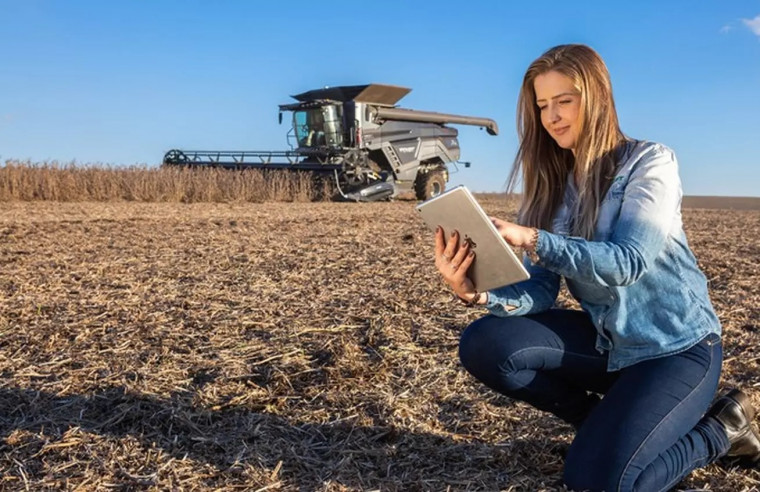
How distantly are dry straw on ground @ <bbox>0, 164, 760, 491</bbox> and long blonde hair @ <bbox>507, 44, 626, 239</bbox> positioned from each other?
81cm

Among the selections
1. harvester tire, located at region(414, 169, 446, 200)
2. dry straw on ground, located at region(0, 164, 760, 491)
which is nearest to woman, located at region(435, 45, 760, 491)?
dry straw on ground, located at region(0, 164, 760, 491)

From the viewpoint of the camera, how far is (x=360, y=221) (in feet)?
36.1

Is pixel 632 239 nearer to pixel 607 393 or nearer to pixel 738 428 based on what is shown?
pixel 607 393

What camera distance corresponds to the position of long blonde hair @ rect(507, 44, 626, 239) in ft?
7.07

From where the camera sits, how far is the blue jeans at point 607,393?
2041 millimetres

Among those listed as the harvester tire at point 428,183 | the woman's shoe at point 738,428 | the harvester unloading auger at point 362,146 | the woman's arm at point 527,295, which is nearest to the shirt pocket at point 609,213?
the woman's arm at point 527,295

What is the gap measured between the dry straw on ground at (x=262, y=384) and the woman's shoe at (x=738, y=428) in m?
0.06

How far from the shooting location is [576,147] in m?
2.28

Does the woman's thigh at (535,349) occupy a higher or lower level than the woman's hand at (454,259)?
lower

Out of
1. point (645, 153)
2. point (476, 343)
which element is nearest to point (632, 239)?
point (645, 153)

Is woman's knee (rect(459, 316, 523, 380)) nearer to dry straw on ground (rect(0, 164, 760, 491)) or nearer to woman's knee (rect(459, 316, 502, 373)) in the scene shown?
woman's knee (rect(459, 316, 502, 373))

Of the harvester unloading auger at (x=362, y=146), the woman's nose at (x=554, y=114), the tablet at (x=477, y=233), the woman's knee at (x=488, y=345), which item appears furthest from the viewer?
the harvester unloading auger at (x=362, y=146)

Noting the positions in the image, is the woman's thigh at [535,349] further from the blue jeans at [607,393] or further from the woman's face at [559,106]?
the woman's face at [559,106]

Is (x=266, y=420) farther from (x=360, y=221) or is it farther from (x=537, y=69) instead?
(x=360, y=221)
